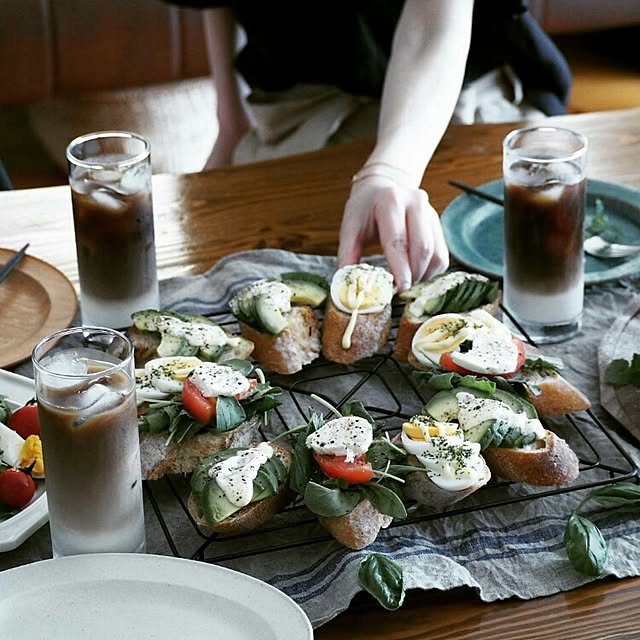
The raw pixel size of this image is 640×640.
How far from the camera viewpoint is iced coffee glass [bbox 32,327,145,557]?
3.87 ft

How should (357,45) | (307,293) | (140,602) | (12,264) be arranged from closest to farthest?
(140,602)
(307,293)
(12,264)
(357,45)

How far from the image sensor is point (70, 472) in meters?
1.21

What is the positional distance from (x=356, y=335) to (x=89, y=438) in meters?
0.59

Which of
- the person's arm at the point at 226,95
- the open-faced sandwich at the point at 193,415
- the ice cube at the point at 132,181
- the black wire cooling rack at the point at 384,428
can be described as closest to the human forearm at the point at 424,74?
the black wire cooling rack at the point at 384,428

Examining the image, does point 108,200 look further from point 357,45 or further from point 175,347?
point 357,45

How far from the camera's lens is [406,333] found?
170 cm

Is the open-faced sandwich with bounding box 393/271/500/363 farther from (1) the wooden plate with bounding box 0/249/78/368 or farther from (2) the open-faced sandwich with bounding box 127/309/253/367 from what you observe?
(1) the wooden plate with bounding box 0/249/78/368

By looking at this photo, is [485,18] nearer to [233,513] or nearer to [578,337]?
[578,337]

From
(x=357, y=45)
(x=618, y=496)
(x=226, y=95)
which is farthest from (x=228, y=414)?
(x=226, y=95)

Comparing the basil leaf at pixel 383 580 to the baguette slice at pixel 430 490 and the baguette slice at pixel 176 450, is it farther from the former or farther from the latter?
the baguette slice at pixel 176 450

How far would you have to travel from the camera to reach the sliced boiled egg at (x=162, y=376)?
145 centimetres

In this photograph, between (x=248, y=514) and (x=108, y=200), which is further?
(x=108, y=200)

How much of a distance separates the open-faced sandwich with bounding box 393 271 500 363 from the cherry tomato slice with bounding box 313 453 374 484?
16.3 inches

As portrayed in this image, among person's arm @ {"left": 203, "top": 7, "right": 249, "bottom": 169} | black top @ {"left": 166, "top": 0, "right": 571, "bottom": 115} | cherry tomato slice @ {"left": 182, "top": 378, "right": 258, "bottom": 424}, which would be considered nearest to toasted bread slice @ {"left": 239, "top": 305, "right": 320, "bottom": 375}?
cherry tomato slice @ {"left": 182, "top": 378, "right": 258, "bottom": 424}
